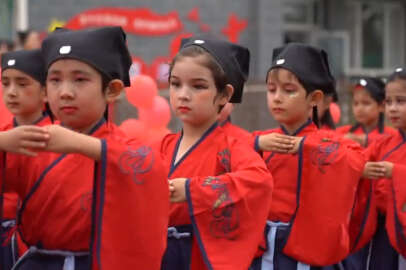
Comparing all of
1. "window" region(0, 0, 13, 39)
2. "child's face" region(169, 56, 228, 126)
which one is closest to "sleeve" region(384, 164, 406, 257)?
"child's face" region(169, 56, 228, 126)

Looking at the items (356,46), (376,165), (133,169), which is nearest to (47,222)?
(133,169)

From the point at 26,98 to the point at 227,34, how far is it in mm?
9067

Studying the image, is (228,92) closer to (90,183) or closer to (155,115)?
(90,183)

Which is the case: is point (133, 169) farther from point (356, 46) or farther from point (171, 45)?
point (356, 46)

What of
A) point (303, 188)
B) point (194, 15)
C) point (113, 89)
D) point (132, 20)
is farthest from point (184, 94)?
point (194, 15)

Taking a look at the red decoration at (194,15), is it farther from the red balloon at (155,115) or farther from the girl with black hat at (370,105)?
the girl with black hat at (370,105)

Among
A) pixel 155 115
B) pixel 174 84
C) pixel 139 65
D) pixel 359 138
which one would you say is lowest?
pixel 359 138

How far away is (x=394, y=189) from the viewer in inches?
180

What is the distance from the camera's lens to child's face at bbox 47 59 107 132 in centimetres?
284

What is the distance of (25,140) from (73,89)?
36 centimetres

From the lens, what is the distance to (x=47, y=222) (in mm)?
2949

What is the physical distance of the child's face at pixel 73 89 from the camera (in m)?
2.84

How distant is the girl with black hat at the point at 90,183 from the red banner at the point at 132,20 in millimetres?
8440

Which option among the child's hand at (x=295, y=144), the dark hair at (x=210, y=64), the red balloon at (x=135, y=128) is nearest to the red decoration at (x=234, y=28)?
the red balloon at (x=135, y=128)
